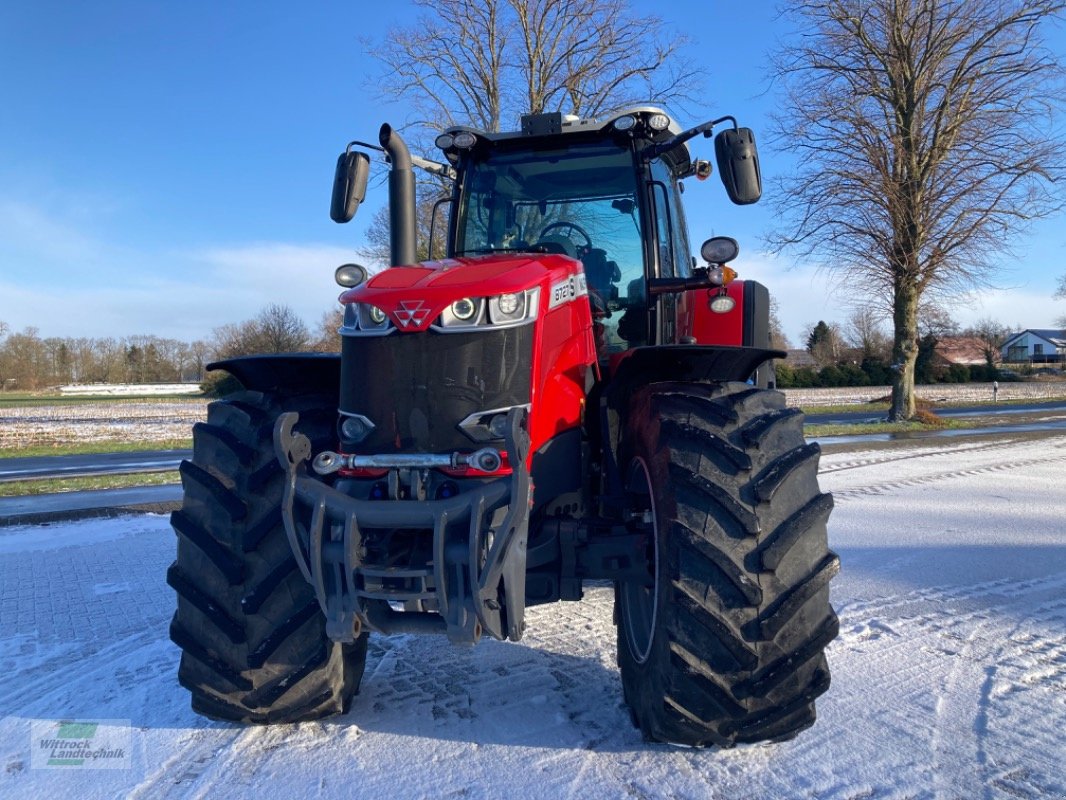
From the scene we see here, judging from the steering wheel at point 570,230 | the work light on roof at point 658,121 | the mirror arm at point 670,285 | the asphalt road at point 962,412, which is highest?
the work light on roof at point 658,121

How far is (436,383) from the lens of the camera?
9.39 feet

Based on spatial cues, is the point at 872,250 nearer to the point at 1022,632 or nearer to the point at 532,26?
the point at 532,26

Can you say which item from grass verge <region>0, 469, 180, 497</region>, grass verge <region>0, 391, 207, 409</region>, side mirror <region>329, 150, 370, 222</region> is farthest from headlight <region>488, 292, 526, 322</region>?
grass verge <region>0, 391, 207, 409</region>

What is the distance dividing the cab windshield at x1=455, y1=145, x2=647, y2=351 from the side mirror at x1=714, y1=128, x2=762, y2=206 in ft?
1.99

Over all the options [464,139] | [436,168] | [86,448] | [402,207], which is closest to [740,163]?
[464,139]

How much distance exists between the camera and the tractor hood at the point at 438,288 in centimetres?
288

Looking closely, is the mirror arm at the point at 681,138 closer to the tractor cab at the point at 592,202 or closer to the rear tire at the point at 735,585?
the tractor cab at the point at 592,202

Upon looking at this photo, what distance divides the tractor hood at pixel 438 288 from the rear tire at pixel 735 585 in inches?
28.6

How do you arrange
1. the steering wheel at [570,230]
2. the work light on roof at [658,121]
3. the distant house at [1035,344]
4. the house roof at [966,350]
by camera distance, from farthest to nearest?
the distant house at [1035,344], the house roof at [966,350], the steering wheel at [570,230], the work light on roof at [658,121]

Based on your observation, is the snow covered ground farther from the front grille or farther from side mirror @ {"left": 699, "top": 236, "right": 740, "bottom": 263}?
side mirror @ {"left": 699, "top": 236, "right": 740, "bottom": 263}

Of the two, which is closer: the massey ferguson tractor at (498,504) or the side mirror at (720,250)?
the massey ferguson tractor at (498,504)

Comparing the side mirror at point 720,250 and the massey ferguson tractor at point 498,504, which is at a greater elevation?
the side mirror at point 720,250

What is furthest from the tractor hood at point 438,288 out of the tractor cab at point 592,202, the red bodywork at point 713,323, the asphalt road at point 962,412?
the asphalt road at point 962,412

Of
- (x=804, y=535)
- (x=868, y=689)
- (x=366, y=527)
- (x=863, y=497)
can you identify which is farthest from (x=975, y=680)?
(x=863, y=497)
